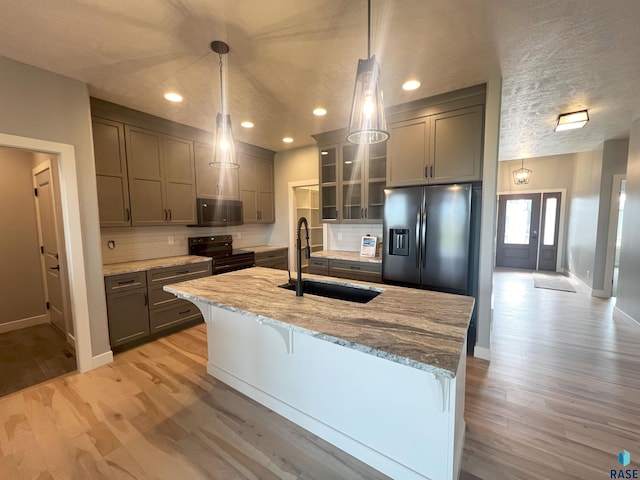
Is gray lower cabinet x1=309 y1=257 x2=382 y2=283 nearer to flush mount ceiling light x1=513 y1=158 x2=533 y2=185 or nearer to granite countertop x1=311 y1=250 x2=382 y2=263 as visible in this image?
granite countertop x1=311 y1=250 x2=382 y2=263

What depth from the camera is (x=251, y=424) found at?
190cm

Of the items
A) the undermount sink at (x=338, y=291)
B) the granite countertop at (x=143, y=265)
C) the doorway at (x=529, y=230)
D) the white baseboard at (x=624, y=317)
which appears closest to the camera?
the undermount sink at (x=338, y=291)

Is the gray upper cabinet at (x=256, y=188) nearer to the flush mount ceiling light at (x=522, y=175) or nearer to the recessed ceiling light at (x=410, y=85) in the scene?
the recessed ceiling light at (x=410, y=85)

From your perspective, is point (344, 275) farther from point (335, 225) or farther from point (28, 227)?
point (28, 227)

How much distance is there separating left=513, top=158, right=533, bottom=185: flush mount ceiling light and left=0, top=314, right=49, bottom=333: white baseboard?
9279 millimetres

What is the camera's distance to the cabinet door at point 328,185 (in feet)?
13.0

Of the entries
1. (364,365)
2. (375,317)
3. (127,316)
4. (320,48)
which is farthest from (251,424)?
(320,48)

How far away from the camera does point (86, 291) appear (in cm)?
256

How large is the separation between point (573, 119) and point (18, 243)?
7074 mm

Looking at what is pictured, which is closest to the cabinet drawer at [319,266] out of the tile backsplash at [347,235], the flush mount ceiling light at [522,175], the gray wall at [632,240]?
the tile backsplash at [347,235]

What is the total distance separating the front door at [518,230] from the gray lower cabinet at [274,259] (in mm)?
5989

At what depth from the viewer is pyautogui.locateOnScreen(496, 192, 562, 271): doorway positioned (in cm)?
671

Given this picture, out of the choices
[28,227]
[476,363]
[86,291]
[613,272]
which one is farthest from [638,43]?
[28,227]

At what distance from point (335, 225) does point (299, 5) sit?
301 centimetres
